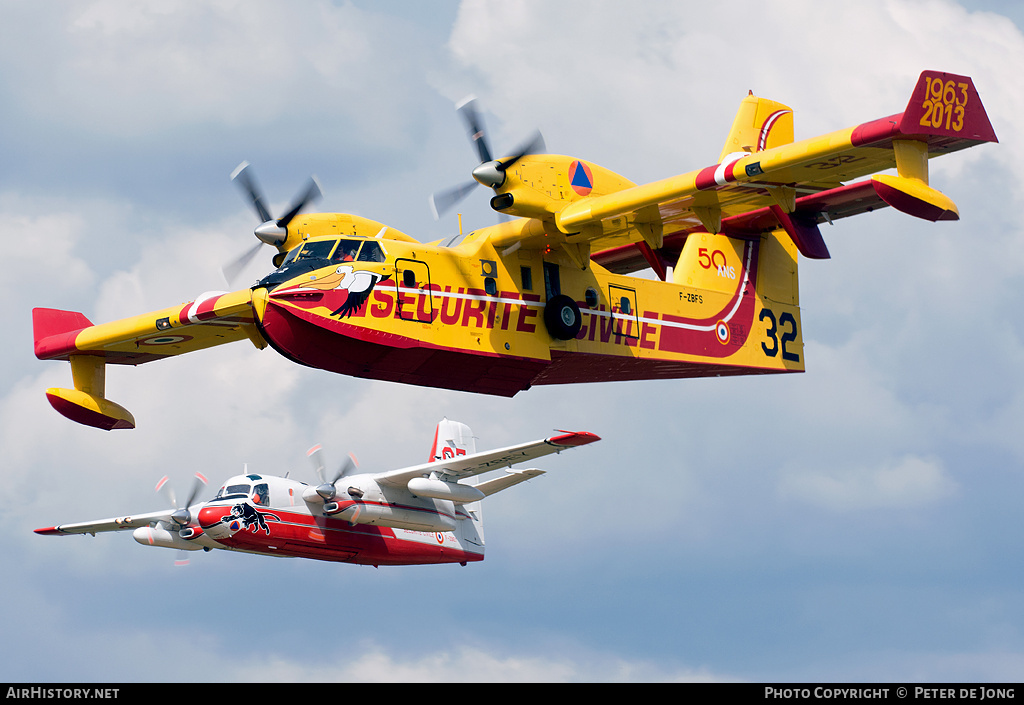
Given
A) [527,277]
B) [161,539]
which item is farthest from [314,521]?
[527,277]

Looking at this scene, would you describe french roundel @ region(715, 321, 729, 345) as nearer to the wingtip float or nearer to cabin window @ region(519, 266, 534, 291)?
the wingtip float

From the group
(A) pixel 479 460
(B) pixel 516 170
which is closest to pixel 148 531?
(A) pixel 479 460

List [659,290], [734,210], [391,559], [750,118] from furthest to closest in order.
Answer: [391,559]
[750,118]
[659,290]
[734,210]

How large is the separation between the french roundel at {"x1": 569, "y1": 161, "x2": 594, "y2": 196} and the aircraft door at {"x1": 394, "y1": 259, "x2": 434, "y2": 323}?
119 inches

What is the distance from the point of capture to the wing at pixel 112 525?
44594 millimetres

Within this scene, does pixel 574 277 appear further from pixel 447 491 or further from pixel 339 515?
pixel 339 515

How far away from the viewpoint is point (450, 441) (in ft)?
166

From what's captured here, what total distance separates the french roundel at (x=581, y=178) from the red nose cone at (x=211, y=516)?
19015mm

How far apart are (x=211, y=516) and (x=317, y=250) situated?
1794cm

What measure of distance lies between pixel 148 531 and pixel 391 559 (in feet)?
29.7
